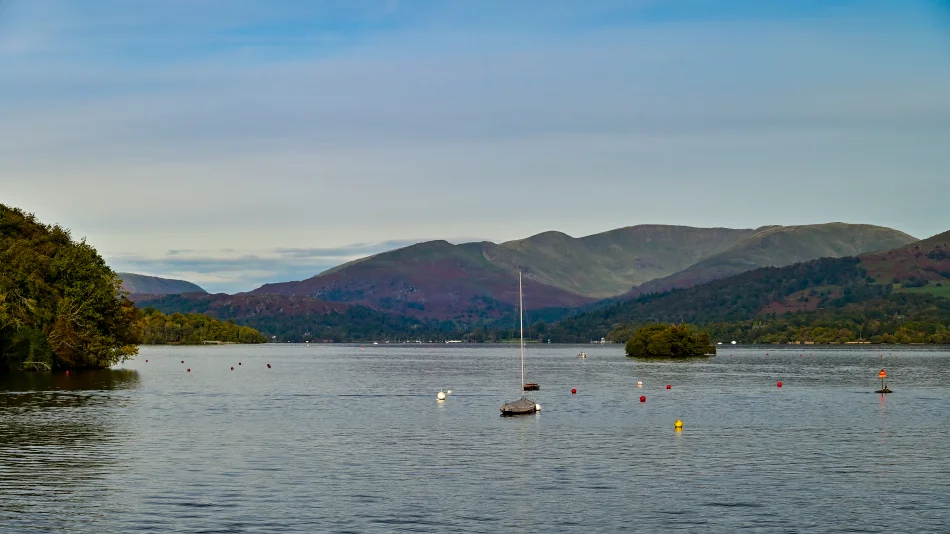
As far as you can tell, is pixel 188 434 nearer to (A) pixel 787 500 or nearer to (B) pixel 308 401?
(B) pixel 308 401

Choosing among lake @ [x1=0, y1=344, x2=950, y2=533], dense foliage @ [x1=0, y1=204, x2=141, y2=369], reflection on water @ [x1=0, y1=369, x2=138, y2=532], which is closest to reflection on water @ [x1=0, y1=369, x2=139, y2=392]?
reflection on water @ [x1=0, y1=369, x2=138, y2=532]

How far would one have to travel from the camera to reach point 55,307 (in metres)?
137

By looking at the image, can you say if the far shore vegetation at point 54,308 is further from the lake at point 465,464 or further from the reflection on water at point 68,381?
the lake at point 465,464

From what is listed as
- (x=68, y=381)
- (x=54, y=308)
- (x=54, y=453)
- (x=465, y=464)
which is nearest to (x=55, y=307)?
(x=54, y=308)

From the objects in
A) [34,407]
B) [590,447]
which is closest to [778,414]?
[590,447]

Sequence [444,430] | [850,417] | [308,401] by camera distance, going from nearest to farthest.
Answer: [444,430] < [850,417] < [308,401]

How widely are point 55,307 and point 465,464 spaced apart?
96470 mm

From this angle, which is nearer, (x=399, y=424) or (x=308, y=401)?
(x=399, y=424)

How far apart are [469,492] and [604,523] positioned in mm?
8703

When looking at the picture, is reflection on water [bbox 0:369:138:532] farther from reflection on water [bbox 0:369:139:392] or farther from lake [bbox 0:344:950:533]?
reflection on water [bbox 0:369:139:392]

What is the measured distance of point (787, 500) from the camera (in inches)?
1826

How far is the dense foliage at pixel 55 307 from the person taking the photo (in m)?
134

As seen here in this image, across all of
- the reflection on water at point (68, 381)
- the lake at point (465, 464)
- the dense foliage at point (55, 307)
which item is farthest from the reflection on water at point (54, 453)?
the dense foliage at point (55, 307)

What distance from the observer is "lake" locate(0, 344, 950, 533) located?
139 ft
